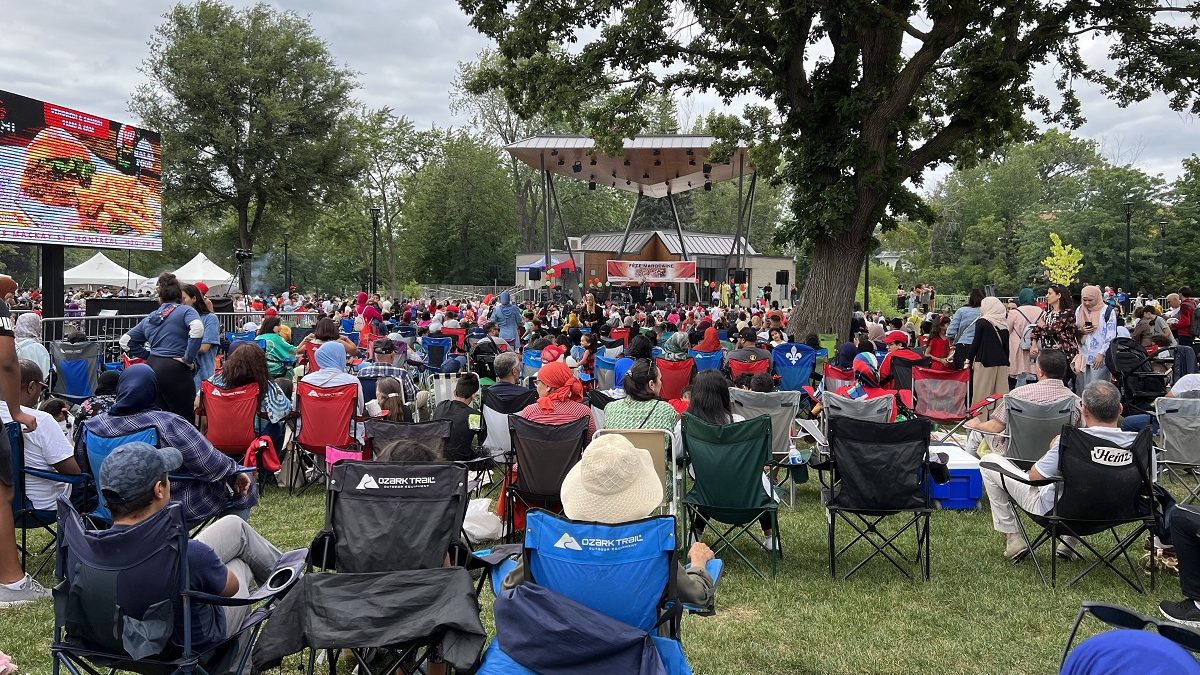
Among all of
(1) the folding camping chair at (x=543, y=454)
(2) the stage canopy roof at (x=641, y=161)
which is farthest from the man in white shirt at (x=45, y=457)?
(2) the stage canopy roof at (x=641, y=161)

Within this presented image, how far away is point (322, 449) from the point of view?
689cm

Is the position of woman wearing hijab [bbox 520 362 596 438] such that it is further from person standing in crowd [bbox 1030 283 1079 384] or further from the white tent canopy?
the white tent canopy

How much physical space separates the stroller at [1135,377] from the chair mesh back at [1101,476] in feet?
16.1

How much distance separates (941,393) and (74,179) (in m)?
14.7

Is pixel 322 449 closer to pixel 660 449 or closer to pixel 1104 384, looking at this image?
pixel 660 449

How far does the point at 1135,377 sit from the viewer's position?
917cm

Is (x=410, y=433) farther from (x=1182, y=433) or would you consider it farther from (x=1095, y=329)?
(x=1095, y=329)

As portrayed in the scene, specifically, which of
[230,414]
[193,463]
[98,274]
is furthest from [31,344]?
[98,274]

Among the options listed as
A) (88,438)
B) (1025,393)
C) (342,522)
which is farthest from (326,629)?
(1025,393)

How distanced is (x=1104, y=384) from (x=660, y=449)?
8.49 feet

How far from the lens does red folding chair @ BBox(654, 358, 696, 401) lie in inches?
372

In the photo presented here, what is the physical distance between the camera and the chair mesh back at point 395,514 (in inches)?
141

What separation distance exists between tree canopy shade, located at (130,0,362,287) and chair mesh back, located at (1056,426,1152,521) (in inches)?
1242

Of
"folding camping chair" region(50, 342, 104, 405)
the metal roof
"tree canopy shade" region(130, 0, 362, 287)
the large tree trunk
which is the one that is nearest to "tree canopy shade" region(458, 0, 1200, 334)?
the large tree trunk
